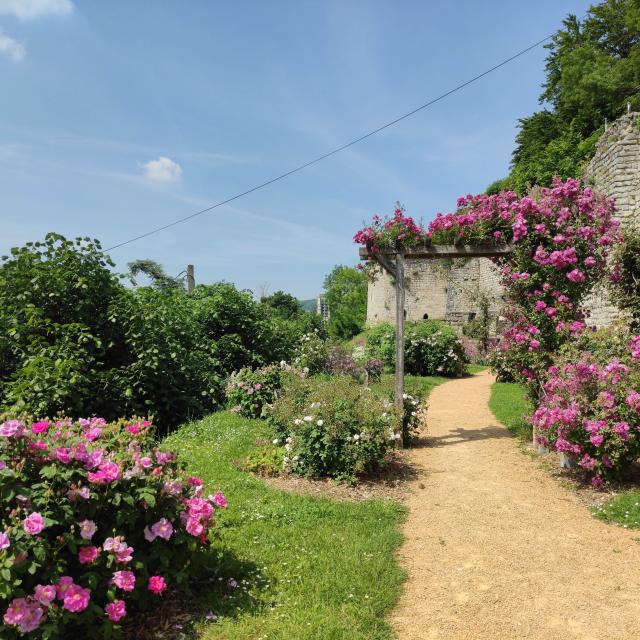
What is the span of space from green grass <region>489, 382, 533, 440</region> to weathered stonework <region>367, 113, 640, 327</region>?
2.03 m

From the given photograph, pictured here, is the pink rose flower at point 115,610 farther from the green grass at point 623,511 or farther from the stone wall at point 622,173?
the stone wall at point 622,173

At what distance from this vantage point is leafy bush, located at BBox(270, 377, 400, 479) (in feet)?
17.6

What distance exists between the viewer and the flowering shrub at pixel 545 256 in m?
6.48

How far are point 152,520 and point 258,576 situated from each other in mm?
923

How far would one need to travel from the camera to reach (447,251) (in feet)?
23.5

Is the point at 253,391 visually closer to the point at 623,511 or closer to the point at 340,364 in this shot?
the point at 340,364

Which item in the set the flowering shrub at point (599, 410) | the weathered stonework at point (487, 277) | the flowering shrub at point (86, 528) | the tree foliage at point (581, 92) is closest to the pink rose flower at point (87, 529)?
the flowering shrub at point (86, 528)

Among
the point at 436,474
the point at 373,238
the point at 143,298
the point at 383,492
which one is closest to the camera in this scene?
the point at 383,492

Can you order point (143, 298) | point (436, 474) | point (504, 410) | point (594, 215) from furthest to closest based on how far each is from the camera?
1. point (504, 410)
2. point (143, 298)
3. point (594, 215)
4. point (436, 474)

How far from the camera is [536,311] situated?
21.7ft

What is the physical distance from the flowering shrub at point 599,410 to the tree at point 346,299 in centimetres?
2968

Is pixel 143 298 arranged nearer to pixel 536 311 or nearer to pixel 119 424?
pixel 119 424

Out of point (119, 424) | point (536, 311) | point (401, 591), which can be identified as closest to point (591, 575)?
point (401, 591)

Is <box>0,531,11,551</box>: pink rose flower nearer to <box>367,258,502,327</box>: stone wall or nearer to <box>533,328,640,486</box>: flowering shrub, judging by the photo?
<box>533,328,640,486</box>: flowering shrub
